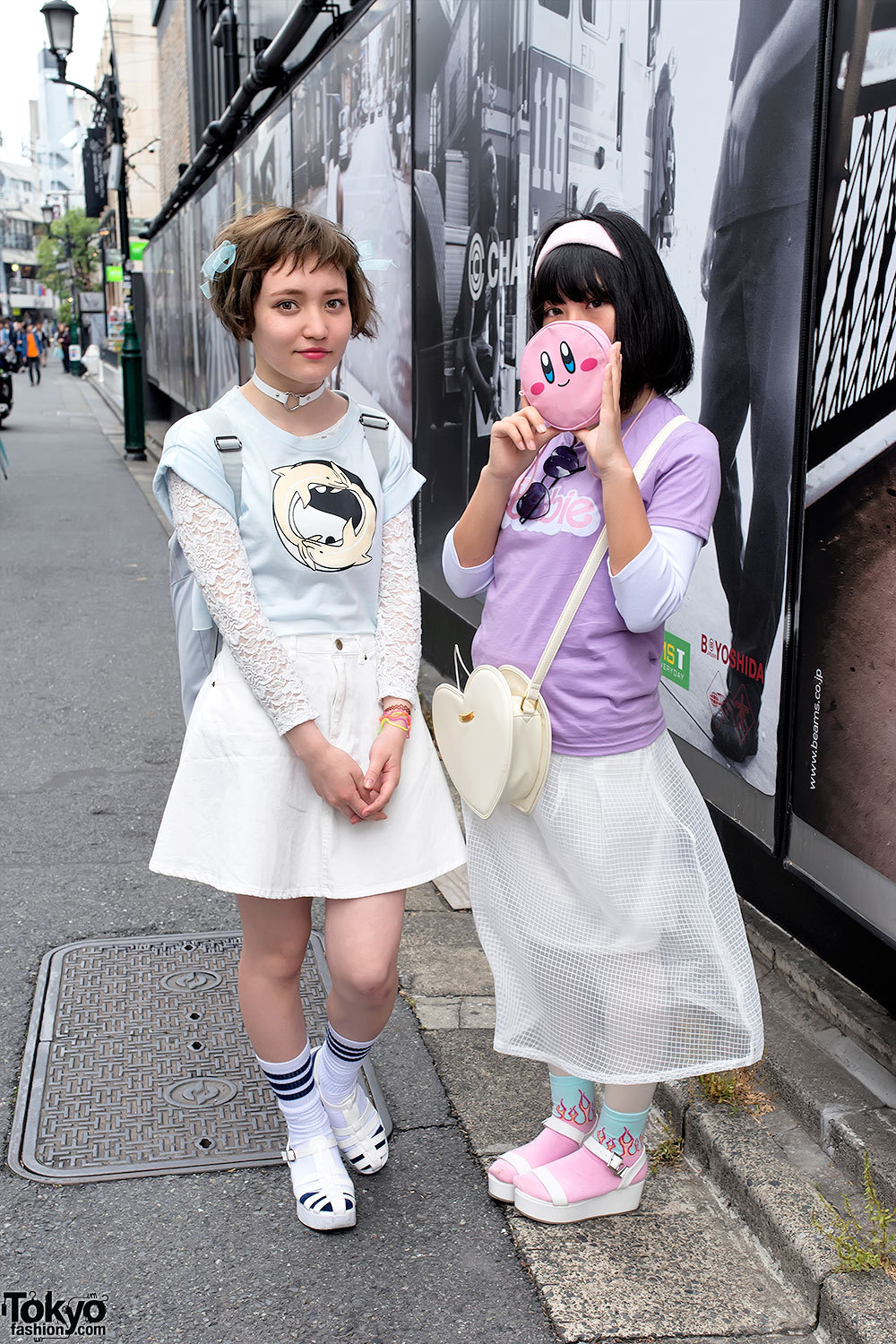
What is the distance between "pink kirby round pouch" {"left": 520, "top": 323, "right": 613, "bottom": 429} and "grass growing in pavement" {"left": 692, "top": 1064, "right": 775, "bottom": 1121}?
149 cm

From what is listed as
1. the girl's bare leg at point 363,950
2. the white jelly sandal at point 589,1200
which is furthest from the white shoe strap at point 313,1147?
the white jelly sandal at point 589,1200

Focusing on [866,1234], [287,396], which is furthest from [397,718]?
[866,1234]

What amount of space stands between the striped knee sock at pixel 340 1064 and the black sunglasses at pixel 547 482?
1094 mm

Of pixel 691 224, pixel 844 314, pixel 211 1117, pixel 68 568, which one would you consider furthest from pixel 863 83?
pixel 68 568

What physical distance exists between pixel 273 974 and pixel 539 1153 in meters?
0.65

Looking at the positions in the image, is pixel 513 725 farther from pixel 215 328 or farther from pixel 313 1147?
pixel 215 328

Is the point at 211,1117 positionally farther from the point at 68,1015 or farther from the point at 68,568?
the point at 68,568

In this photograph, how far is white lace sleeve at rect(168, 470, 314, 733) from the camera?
91.3 inches

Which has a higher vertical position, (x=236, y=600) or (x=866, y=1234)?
(x=236, y=600)

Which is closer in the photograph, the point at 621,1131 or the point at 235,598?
Answer: the point at 235,598

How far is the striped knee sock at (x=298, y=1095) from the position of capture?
2.59 m

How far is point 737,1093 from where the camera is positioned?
113 inches

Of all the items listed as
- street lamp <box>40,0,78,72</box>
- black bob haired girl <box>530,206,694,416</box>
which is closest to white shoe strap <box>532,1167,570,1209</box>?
black bob haired girl <box>530,206,694,416</box>

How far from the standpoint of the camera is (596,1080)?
245 centimetres
